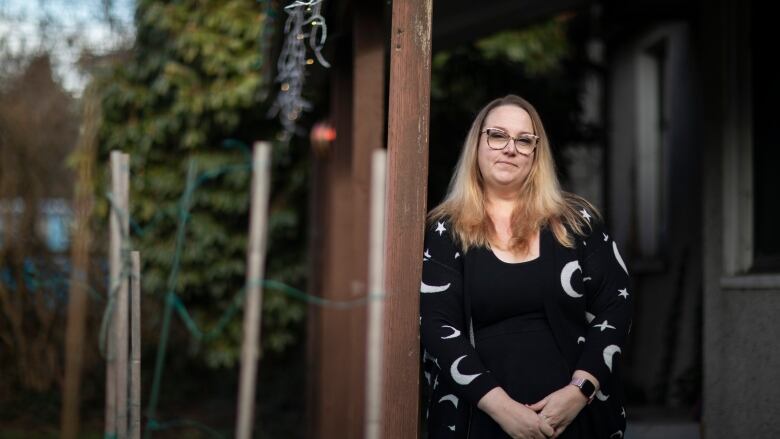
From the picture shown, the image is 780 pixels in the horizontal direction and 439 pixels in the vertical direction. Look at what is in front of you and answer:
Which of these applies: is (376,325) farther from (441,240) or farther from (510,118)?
(510,118)

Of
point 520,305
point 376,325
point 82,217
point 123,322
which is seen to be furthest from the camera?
point 82,217

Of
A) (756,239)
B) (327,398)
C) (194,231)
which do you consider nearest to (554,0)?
(756,239)

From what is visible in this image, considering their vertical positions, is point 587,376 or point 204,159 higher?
point 204,159

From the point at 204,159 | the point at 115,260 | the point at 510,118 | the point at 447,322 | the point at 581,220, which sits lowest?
the point at 447,322

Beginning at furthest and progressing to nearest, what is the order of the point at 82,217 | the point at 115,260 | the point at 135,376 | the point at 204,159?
1. the point at 204,159
2. the point at 82,217
3. the point at 115,260
4. the point at 135,376

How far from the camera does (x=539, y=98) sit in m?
6.85

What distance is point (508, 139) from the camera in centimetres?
255

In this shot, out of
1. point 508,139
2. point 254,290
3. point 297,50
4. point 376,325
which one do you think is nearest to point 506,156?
point 508,139

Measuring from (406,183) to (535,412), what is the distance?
0.73 m

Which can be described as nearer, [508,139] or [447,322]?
[447,322]

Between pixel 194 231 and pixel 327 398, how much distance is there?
3095 mm

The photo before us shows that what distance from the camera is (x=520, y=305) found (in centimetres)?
242

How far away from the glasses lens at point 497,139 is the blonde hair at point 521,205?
0.20ft

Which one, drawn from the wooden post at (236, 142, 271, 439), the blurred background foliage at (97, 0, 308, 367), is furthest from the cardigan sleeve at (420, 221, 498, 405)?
the blurred background foliage at (97, 0, 308, 367)
